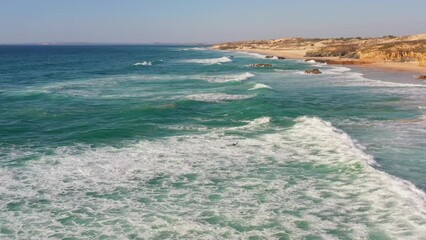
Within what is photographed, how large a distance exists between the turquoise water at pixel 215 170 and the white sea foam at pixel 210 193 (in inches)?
1.6

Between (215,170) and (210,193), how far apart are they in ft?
8.63

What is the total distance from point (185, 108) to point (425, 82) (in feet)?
89.5

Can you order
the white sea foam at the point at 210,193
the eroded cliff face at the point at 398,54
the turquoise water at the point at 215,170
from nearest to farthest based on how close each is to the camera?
the white sea foam at the point at 210,193, the turquoise water at the point at 215,170, the eroded cliff face at the point at 398,54

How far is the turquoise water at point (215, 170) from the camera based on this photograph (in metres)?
12.6

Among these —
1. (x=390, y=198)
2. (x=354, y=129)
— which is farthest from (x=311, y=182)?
(x=354, y=129)

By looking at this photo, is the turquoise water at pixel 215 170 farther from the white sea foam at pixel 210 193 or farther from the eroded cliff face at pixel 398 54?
the eroded cliff face at pixel 398 54

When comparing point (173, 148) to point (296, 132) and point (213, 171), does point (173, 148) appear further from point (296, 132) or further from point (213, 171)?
point (296, 132)

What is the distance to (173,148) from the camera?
21.1 m

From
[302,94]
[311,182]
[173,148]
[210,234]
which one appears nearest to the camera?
[210,234]

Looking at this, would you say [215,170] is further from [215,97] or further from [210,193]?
[215,97]

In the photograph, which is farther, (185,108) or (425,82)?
(425,82)

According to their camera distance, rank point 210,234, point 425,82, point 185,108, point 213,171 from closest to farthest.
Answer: point 210,234, point 213,171, point 185,108, point 425,82

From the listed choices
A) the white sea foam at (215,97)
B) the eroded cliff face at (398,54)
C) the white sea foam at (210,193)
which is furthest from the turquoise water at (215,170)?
the eroded cliff face at (398,54)

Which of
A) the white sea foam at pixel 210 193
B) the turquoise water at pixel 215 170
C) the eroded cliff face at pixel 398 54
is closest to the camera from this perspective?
the white sea foam at pixel 210 193
